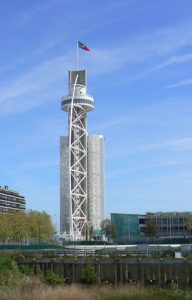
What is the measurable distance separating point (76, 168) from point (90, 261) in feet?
399

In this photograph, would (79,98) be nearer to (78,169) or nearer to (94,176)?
(78,169)

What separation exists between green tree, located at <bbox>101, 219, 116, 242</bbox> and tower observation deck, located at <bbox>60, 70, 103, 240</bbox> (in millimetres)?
7040

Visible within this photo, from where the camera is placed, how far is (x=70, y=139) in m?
170

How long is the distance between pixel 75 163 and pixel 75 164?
0.33 meters

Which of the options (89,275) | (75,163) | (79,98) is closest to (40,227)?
(75,163)

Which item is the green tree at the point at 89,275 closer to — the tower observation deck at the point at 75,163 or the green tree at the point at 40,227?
the green tree at the point at 40,227

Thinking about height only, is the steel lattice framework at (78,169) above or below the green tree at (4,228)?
above

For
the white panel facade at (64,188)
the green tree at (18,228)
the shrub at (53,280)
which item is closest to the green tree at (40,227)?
the green tree at (18,228)

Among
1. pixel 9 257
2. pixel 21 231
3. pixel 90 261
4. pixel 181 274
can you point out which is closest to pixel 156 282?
pixel 181 274

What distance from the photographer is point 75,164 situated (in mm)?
171500

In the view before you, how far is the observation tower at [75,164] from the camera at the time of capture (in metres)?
171

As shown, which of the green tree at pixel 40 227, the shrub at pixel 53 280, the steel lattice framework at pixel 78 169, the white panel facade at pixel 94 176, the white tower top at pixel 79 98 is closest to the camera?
the shrub at pixel 53 280

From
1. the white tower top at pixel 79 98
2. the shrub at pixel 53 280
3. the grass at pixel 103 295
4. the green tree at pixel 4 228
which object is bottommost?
the shrub at pixel 53 280

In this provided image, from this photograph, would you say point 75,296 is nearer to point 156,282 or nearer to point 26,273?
point 156,282
